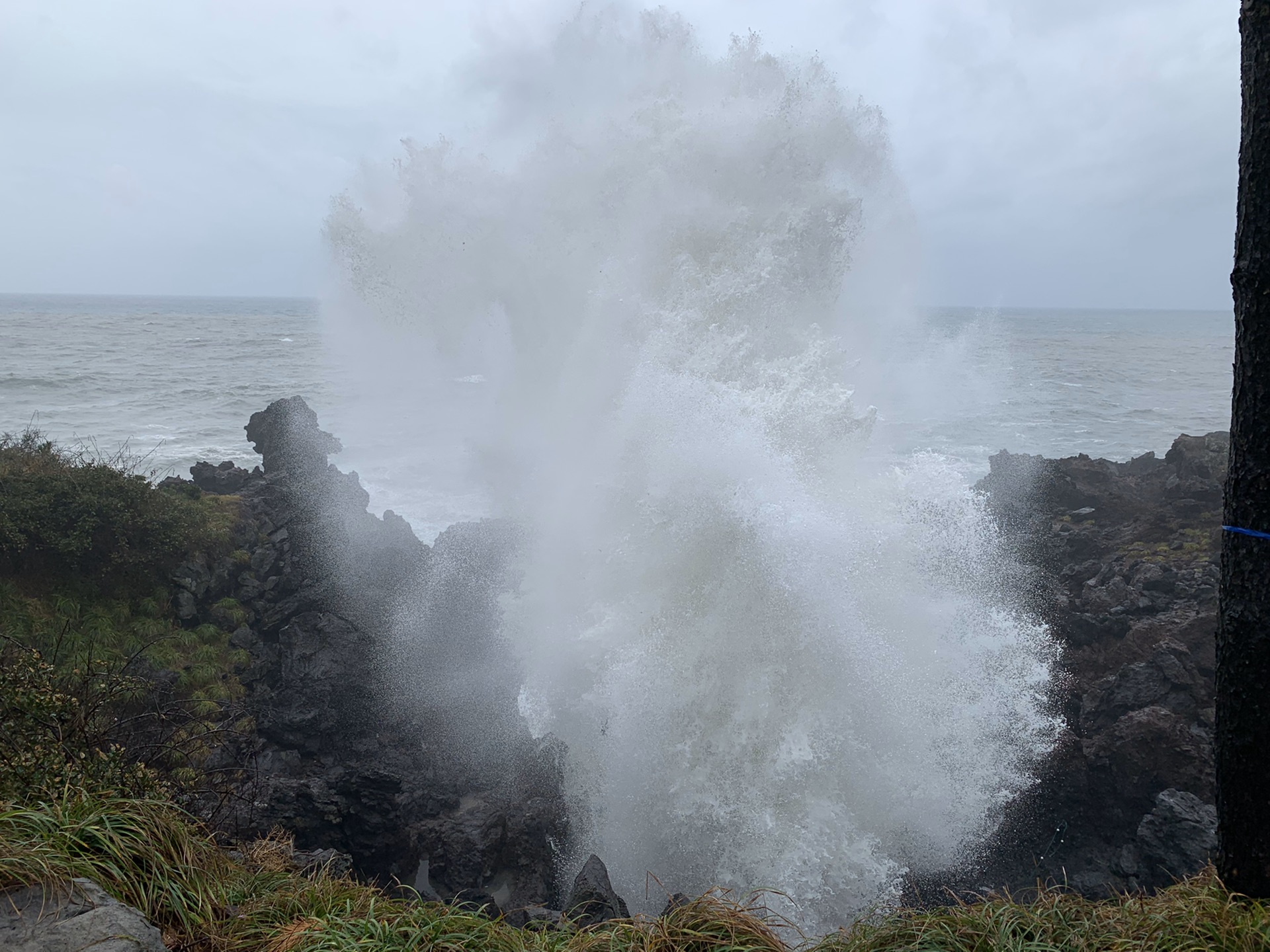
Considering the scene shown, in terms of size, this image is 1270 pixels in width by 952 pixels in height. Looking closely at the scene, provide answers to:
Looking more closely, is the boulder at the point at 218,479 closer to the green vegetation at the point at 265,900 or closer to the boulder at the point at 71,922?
the green vegetation at the point at 265,900

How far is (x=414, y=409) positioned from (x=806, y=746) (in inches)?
954

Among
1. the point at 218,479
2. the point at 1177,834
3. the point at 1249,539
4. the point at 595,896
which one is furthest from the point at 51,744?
the point at 218,479

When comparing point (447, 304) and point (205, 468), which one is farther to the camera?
point (447, 304)

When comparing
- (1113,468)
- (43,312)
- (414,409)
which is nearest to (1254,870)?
(1113,468)

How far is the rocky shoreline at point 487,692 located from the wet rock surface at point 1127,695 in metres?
0.03

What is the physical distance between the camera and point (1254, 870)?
3.80 metres

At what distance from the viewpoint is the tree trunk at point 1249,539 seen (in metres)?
3.56

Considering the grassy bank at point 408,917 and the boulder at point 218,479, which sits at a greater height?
the boulder at point 218,479

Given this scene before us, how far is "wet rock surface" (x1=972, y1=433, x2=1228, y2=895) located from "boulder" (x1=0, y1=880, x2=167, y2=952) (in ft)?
18.5

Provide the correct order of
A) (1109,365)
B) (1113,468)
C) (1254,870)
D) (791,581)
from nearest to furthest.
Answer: (1254,870) → (791,581) → (1113,468) → (1109,365)

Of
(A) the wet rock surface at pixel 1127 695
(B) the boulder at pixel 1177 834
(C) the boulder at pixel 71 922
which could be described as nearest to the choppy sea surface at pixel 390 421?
(A) the wet rock surface at pixel 1127 695

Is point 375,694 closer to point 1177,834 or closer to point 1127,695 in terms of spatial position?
point 1177,834

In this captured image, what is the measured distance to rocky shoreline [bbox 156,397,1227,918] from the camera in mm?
8031

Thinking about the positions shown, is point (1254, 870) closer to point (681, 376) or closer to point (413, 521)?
point (681, 376)
